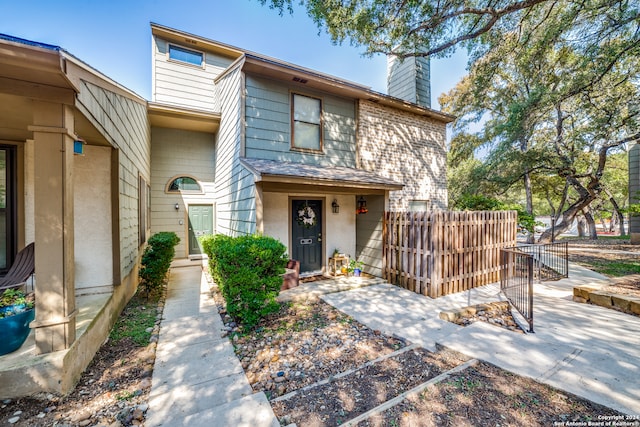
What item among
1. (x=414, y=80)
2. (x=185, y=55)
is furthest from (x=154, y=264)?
(x=414, y=80)

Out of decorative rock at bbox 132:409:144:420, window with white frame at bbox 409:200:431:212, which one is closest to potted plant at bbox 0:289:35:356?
decorative rock at bbox 132:409:144:420

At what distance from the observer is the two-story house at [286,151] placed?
19.7ft

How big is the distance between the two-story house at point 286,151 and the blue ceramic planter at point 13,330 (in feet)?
10.3

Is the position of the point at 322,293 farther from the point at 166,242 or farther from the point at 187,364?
the point at 166,242

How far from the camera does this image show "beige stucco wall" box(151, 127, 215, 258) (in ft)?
28.7

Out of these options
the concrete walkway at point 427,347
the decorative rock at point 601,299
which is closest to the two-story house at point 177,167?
the concrete walkway at point 427,347

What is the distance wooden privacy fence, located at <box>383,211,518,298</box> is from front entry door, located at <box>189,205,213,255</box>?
6.54m

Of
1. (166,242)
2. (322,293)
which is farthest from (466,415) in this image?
(166,242)

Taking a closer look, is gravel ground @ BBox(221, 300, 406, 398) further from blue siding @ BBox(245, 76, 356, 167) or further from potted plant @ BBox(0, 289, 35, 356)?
blue siding @ BBox(245, 76, 356, 167)

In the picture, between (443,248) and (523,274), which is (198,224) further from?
(523,274)

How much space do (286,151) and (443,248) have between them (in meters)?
4.25

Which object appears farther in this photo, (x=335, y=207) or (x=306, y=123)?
(x=335, y=207)

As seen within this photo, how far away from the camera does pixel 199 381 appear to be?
2705 mm

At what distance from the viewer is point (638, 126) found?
8852 millimetres
